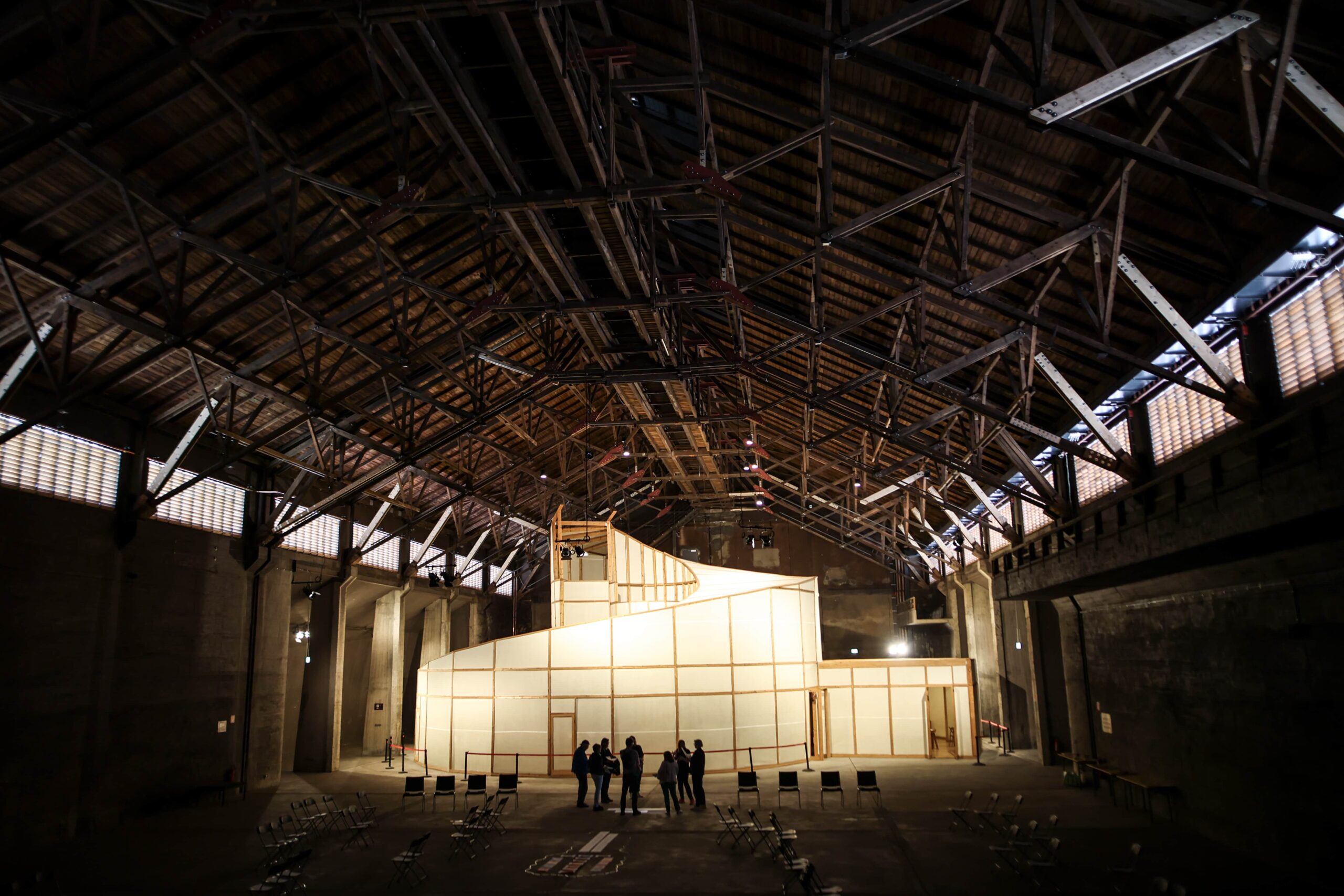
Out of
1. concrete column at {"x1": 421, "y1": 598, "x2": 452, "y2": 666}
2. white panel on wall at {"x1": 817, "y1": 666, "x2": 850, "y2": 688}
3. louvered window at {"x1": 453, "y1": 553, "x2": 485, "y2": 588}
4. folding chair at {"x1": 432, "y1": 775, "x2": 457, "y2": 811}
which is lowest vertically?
folding chair at {"x1": 432, "y1": 775, "x2": 457, "y2": 811}

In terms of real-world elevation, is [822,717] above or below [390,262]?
below

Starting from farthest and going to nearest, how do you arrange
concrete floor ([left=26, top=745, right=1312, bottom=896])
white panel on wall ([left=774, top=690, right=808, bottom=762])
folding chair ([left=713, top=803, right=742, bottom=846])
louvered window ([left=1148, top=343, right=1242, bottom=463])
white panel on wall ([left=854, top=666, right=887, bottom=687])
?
white panel on wall ([left=854, top=666, right=887, bottom=687]), white panel on wall ([left=774, top=690, right=808, bottom=762]), folding chair ([left=713, top=803, right=742, bottom=846]), concrete floor ([left=26, top=745, right=1312, bottom=896]), louvered window ([left=1148, top=343, right=1242, bottom=463])

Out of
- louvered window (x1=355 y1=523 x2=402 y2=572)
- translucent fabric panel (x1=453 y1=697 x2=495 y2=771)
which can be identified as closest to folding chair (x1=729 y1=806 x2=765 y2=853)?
translucent fabric panel (x1=453 y1=697 x2=495 y2=771)

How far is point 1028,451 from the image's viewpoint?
20203mm

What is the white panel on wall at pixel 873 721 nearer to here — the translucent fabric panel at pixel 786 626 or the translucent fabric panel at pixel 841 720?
the translucent fabric panel at pixel 841 720

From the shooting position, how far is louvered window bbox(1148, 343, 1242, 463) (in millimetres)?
11805

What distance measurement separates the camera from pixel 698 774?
17.9 meters

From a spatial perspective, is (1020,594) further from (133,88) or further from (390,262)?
(133,88)

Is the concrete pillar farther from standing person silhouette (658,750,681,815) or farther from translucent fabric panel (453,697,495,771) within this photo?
standing person silhouette (658,750,681,815)

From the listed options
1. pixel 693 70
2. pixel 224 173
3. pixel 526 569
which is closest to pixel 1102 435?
pixel 693 70

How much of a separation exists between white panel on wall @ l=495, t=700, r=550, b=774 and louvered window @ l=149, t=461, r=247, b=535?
8.70m

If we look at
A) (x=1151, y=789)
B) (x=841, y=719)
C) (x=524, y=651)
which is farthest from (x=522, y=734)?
(x=1151, y=789)

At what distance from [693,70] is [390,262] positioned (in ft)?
28.1

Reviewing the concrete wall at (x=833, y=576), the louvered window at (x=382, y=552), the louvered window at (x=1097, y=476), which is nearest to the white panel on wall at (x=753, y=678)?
the louvered window at (x=1097, y=476)
